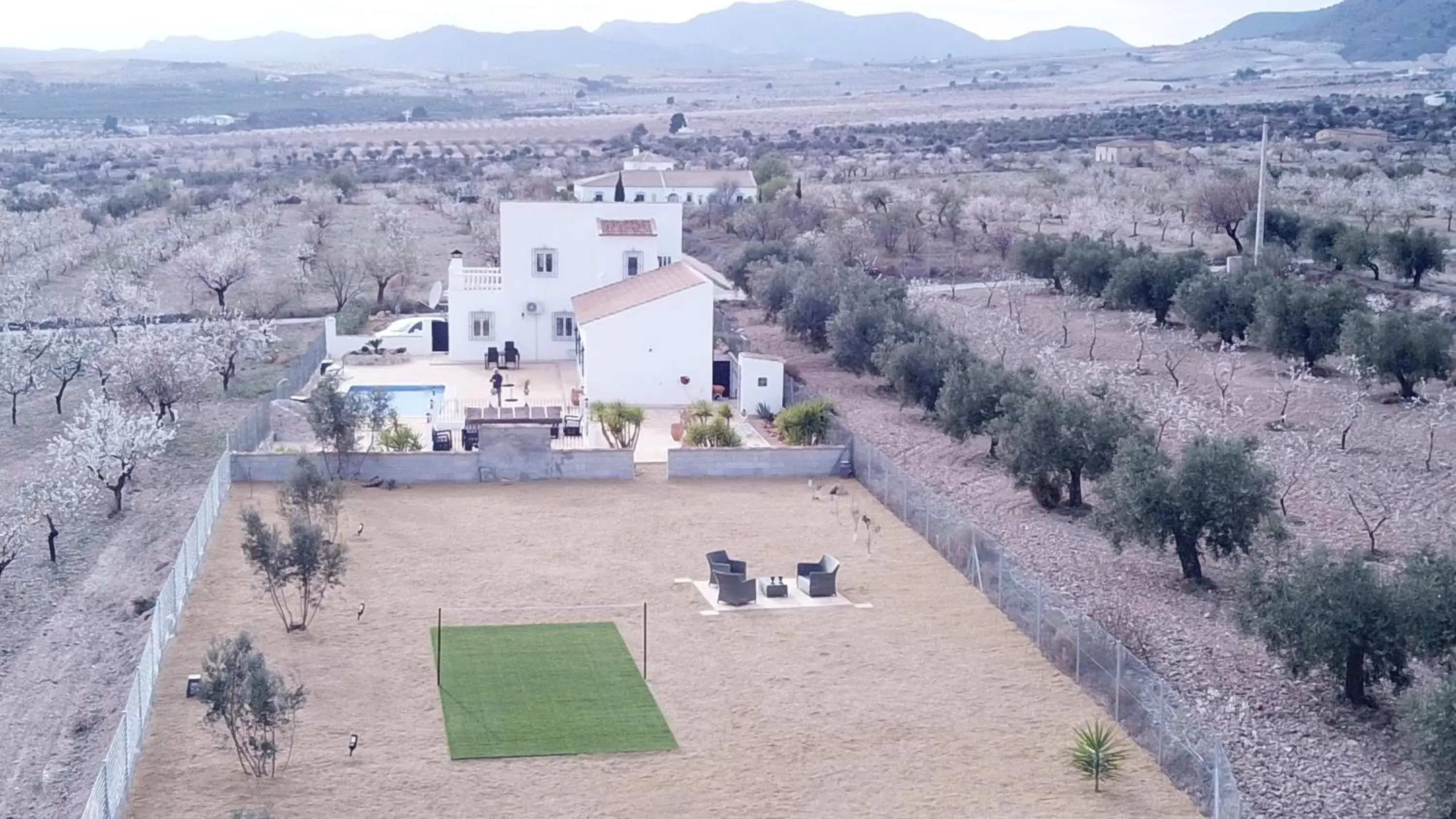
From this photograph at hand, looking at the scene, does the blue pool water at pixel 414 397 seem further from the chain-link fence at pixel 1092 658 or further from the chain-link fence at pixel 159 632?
the chain-link fence at pixel 1092 658

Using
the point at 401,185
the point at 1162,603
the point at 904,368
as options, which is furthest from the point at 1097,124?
the point at 1162,603

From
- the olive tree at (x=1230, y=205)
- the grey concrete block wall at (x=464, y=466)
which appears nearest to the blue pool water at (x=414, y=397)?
the grey concrete block wall at (x=464, y=466)

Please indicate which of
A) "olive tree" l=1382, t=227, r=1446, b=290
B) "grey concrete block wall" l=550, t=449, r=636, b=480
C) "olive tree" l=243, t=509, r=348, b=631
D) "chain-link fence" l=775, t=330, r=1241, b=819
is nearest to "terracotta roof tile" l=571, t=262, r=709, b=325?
"grey concrete block wall" l=550, t=449, r=636, b=480

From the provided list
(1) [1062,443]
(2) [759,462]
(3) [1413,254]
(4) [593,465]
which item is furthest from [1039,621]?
(3) [1413,254]

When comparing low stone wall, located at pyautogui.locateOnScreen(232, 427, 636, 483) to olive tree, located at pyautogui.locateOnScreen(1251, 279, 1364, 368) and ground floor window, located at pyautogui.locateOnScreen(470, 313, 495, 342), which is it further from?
olive tree, located at pyautogui.locateOnScreen(1251, 279, 1364, 368)

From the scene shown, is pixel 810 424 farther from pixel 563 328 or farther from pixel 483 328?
pixel 483 328
